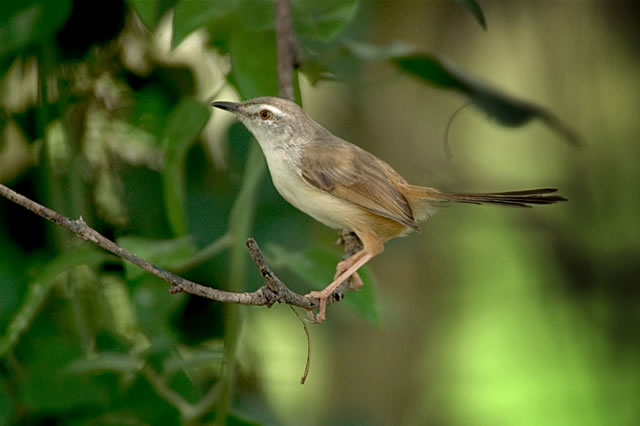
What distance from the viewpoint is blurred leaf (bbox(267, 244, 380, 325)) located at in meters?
1.75

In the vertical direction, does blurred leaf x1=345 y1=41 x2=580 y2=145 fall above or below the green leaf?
below

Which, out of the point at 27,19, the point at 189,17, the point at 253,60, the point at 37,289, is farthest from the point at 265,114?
the point at 37,289

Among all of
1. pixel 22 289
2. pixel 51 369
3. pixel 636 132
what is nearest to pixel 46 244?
pixel 22 289

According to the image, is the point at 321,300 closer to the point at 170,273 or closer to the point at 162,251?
the point at 162,251

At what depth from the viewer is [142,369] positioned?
1.72 metres

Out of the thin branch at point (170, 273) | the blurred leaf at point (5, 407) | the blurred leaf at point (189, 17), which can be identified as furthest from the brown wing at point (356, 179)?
the blurred leaf at point (5, 407)

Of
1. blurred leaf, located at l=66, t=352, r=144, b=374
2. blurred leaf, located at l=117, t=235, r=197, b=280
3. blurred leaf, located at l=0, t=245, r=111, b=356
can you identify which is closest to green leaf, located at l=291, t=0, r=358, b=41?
blurred leaf, located at l=117, t=235, r=197, b=280

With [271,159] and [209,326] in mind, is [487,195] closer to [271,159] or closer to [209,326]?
[271,159]

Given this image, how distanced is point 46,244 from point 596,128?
3231mm

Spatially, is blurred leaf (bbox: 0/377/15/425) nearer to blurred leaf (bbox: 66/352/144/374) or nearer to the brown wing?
blurred leaf (bbox: 66/352/144/374)

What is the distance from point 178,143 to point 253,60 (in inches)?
11.6

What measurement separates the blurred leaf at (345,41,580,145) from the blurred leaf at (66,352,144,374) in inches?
37.9

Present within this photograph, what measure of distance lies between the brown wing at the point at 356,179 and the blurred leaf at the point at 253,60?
0.75ft

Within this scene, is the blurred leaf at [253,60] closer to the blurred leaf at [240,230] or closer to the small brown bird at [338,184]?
the small brown bird at [338,184]
